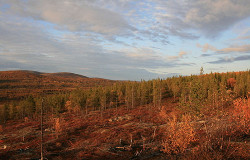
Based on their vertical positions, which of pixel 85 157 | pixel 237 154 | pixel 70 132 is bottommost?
pixel 70 132

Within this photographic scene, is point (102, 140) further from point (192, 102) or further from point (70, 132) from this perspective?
point (192, 102)

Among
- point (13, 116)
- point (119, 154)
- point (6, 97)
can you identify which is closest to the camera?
point (119, 154)

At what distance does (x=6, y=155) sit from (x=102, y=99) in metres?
44.4

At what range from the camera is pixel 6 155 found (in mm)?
27141

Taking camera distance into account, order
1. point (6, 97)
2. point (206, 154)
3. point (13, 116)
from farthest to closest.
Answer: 1. point (6, 97)
2. point (13, 116)
3. point (206, 154)

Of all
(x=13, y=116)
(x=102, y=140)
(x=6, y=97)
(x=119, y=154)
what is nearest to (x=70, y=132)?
(x=102, y=140)

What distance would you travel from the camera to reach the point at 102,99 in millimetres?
69688

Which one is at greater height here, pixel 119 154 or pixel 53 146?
pixel 119 154

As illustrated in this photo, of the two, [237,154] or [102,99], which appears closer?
[237,154]

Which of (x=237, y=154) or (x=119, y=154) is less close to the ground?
(x=237, y=154)

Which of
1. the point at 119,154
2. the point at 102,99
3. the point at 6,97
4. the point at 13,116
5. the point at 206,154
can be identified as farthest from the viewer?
Answer: the point at 6,97

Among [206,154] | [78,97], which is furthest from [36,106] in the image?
[206,154]

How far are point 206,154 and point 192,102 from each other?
1495 centimetres

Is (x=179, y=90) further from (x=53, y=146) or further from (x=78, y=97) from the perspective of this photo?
(x=53, y=146)
